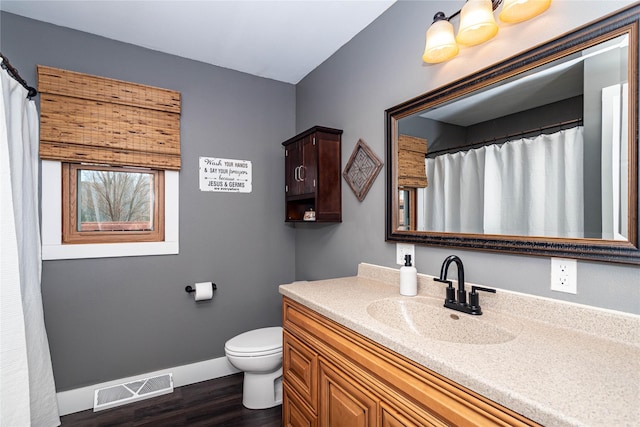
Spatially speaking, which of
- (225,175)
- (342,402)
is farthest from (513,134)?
(225,175)

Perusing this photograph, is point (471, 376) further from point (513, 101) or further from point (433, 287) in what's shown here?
point (513, 101)

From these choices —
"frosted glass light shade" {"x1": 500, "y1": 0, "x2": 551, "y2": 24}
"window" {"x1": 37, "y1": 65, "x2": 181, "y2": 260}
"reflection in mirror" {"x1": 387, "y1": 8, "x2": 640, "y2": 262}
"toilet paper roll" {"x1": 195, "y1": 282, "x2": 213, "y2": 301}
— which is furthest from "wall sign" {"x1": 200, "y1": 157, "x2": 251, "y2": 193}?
"frosted glass light shade" {"x1": 500, "y1": 0, "x2": 551, "y2": 24}

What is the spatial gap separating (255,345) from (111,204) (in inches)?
56.7

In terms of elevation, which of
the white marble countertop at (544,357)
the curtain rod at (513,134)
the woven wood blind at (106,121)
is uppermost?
the woven wood blind at (106,121)

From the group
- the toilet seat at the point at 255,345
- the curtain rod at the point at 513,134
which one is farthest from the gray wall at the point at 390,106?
the toilet seat at the point at 255,345

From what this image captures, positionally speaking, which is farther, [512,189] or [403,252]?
[403,252]

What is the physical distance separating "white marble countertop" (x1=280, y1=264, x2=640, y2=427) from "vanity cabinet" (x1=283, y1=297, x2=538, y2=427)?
4 centimetres

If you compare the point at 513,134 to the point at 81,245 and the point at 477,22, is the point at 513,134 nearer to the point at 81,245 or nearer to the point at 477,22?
the point at 477,22

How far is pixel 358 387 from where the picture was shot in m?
1.13

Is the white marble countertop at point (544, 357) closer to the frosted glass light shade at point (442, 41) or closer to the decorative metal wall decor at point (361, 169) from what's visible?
the decorative metal wall decor at point (361, 169)

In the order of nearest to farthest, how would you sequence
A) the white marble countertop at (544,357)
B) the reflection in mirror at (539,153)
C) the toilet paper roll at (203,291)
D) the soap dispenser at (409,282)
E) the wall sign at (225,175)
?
the white marble countertop at (544,357) < the reflection in mirror at (539,153) < the soap dispenser at (409,282) < the toilet paper roll at (203,291) < the wall sign at (225,175)

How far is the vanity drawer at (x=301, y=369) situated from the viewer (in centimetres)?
142

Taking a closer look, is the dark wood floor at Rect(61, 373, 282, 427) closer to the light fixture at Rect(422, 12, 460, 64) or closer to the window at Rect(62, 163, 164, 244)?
the window at Rect(62, 163, 164, 244)

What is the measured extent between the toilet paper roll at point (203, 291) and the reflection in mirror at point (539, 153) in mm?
1599
